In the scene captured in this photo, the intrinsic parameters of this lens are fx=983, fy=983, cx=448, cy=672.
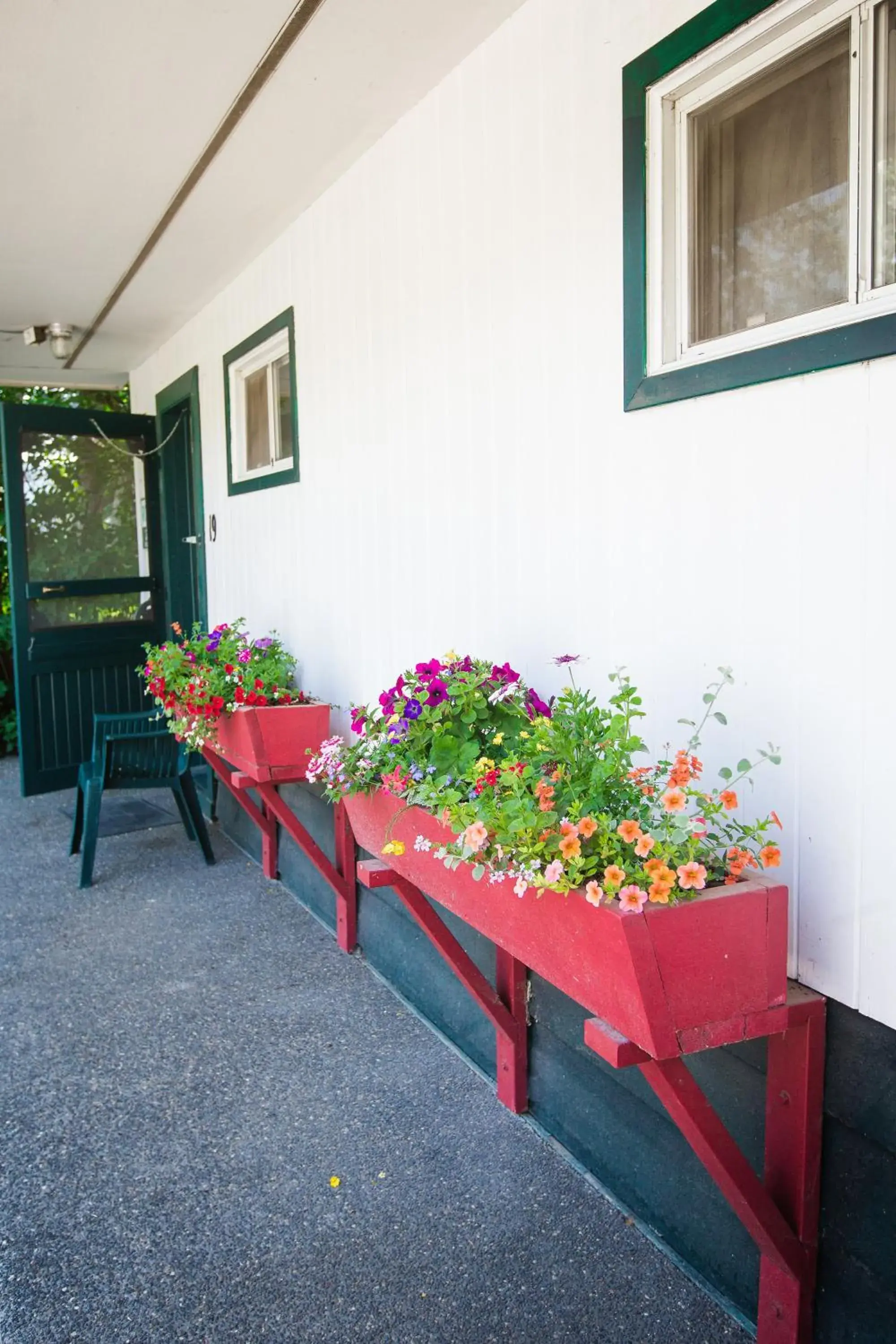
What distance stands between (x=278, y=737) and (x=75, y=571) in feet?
10.0

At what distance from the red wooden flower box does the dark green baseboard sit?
75 centimetres

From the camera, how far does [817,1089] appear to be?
1656 mm

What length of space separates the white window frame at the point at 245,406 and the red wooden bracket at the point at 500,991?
2065mm

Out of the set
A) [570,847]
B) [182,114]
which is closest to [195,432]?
[182,114]

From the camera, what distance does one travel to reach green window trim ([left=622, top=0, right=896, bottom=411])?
155 cm

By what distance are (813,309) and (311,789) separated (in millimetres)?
2651

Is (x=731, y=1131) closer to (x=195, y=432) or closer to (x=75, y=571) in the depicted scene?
(x=195, y=432)

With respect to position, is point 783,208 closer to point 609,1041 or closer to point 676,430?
point 676,430

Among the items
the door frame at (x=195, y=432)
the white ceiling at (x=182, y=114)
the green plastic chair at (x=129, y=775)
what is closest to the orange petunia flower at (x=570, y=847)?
the white ceiling at (x=182, y=114)

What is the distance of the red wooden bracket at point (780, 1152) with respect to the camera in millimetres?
1528

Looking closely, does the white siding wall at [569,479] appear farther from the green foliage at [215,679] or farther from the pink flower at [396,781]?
the pink flower at [396,781]

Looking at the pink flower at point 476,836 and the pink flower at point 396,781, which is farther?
the pink flower at point 396,781

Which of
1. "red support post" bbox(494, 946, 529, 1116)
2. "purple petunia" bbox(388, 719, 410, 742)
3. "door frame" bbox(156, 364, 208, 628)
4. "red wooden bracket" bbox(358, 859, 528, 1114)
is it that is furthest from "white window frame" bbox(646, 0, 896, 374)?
"door frame" bbox(156, 364, 208, 628)

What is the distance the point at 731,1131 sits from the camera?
6.11 ft
